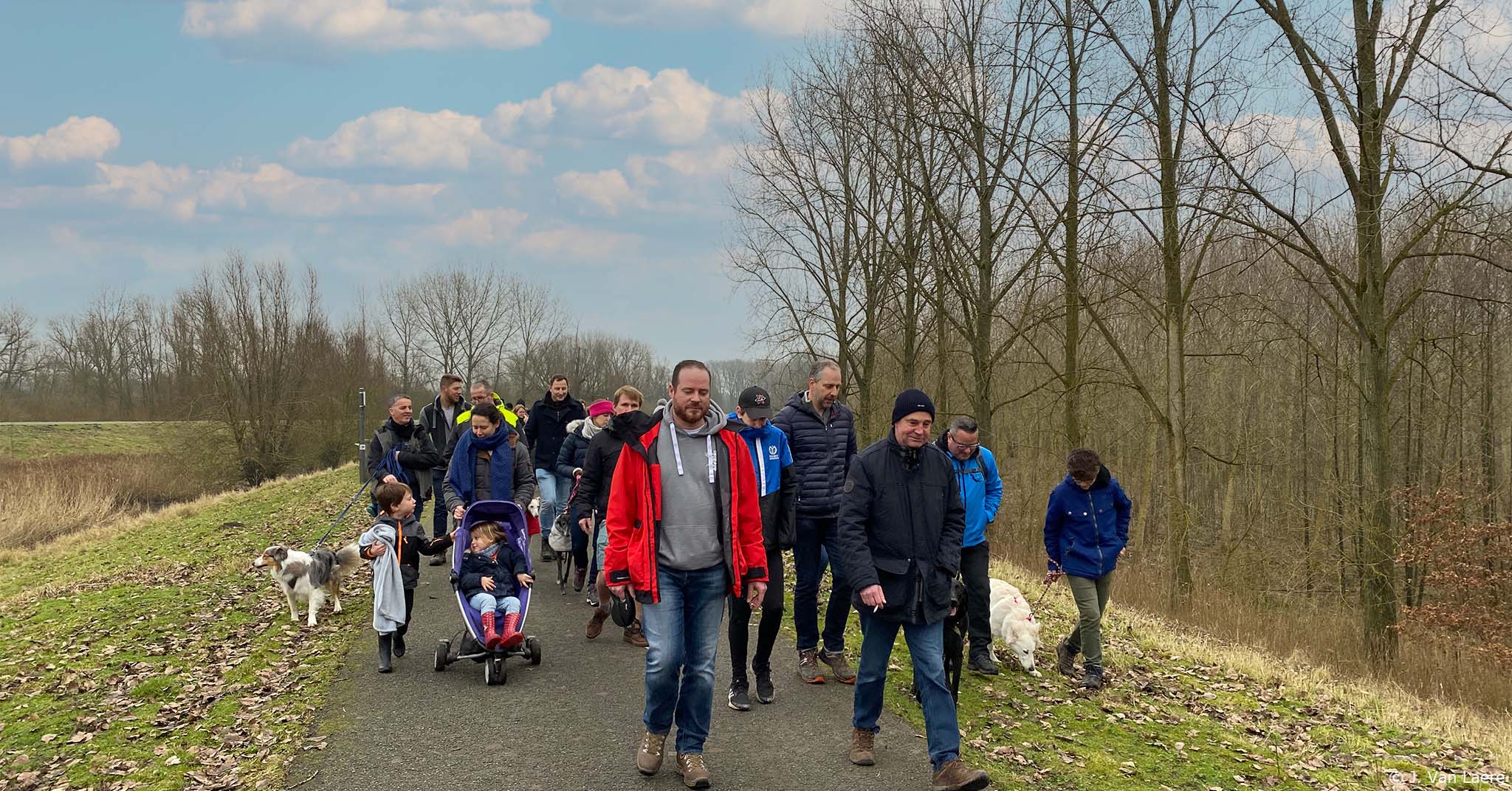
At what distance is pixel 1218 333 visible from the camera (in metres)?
26.1

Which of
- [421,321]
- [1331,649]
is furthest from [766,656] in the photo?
[421,321]

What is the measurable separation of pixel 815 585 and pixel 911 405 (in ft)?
7.71

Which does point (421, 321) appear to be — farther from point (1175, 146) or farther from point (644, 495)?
point (644, 495)

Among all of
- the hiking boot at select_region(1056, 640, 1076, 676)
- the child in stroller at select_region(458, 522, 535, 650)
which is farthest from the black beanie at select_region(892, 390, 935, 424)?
the hiking boot at select_region(1056, 640, 1076, 676)

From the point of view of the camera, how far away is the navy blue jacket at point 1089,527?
7539mm

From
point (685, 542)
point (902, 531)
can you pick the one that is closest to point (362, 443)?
point (685, 542)

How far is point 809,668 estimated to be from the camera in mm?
7250

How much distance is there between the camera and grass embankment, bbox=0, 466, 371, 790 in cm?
605

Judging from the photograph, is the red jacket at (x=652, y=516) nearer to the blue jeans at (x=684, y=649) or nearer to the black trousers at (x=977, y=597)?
the blue jeans at (x=684, y=649)

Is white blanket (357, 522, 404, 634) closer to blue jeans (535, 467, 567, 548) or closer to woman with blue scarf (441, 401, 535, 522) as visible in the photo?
woman with blue scarf (441, 401, 535, 522)

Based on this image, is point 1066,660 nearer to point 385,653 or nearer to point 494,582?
point 494,582

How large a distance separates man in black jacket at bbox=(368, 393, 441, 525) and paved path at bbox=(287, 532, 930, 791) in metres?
2.27

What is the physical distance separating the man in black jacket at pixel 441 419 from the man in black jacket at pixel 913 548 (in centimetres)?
638

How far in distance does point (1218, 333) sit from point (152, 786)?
1031 inches
